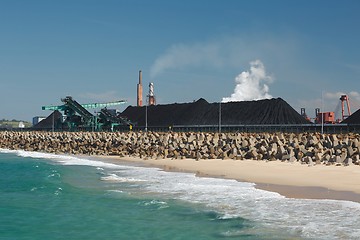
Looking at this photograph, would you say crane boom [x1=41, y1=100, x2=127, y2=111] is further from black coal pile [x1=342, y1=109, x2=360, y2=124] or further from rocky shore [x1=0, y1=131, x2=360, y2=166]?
black coal pile [x1=342, y1=109, x2=360, y2=124]

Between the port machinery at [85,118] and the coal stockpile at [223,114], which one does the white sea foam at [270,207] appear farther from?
the port machinery at [85,118]

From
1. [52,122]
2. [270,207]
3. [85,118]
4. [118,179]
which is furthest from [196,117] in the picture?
[270,207]

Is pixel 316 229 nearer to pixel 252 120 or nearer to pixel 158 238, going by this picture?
pixel 158 238

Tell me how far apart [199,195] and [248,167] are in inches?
357

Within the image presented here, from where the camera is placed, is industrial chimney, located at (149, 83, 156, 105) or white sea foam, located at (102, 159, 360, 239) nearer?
white sea foam, located at (102, 159, 360, 239)

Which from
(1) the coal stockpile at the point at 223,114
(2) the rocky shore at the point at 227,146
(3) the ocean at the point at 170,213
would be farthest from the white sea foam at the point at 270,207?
(1) the coal stockpile at the point at 223,114

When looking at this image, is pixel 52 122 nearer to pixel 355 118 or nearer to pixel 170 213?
pixel 355 118

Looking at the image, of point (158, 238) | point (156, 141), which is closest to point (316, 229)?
point (158, 238)

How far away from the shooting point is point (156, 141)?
137 feet

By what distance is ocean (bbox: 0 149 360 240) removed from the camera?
34.6 feet

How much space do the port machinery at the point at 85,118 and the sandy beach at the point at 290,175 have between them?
146 ft

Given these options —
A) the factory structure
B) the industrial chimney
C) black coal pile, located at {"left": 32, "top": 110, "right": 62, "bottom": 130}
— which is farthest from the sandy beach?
the industrial chimney

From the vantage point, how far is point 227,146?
107 ft

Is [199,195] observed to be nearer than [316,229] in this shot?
No
